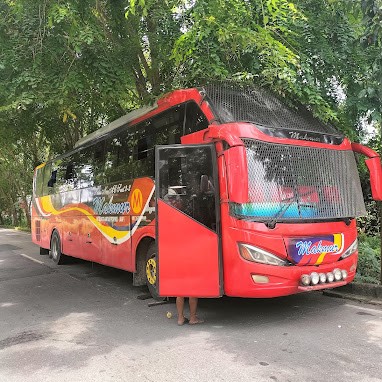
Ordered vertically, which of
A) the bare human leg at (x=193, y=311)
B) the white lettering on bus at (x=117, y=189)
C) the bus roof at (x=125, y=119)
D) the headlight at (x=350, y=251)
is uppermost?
the bus roof at (x=125, y=119)

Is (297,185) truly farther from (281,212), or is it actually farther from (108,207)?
(108,207)

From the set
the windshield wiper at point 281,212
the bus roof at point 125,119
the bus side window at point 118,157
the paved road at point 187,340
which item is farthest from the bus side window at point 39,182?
the windshield wiper at point 281,212

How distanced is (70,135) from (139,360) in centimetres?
1354

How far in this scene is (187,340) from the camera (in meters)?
5.16

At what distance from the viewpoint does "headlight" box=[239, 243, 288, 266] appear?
17.5 feet

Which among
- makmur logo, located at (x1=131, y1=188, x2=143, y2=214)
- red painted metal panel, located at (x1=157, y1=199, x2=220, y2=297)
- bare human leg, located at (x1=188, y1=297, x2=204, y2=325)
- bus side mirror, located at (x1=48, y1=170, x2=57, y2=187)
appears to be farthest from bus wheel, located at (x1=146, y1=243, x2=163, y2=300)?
bus side mirror, located at (x1=48, y1=170, x2=57, y2=187)

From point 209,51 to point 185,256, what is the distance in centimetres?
348

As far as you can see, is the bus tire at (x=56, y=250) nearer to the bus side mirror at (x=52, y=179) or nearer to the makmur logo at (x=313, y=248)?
the bus side mirror at (x=52, y=179)

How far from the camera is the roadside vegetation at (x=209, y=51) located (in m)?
6.53

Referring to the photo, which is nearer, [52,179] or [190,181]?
[190,181]

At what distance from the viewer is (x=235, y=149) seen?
17.1 feet

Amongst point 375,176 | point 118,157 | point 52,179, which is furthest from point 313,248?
point 52,179

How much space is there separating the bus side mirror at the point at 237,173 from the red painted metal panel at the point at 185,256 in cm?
67

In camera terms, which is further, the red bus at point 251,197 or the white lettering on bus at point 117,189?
the white lettering on bus at point 117,189
